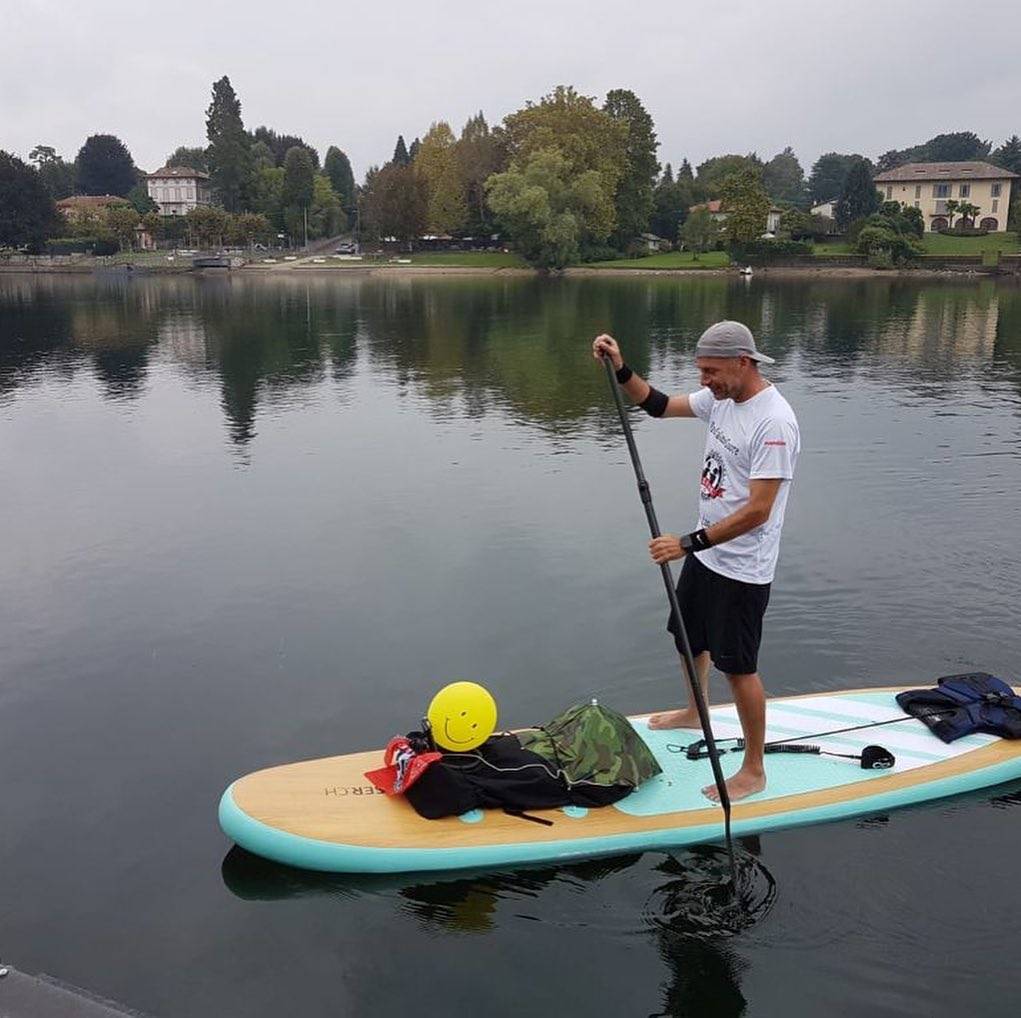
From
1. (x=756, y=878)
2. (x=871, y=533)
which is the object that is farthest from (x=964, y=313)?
(x=756, y=878)

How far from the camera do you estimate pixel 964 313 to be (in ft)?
161

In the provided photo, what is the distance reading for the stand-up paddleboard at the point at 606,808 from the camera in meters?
5.94

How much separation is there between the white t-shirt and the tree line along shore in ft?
274

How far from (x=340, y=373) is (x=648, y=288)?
45.3m

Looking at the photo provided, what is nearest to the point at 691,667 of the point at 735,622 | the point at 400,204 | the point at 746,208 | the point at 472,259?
the point at 735,622

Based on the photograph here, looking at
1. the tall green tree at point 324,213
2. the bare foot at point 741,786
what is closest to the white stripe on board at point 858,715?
the bare foot at point 741,786

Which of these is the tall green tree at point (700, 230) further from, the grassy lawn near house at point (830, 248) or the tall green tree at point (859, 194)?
the tall green tree at point (859, 194)

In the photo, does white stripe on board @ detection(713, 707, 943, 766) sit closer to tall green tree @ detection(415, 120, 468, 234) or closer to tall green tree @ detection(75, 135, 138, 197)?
tall green tree @ detection(415, 120, 468, 234)

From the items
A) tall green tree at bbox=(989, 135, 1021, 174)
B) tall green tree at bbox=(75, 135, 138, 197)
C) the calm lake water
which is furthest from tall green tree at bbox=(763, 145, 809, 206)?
the calm lake water

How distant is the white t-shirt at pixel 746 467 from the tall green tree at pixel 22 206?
117m

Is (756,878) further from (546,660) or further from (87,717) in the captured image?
(87,717)

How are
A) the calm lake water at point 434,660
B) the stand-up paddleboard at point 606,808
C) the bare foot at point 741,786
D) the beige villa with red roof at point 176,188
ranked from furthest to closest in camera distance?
the beige villa with red roof at point 176,188, the bare foot at point 741,786, the stand-up paddleboard at point 606,808, the calm lake water at point 434,660

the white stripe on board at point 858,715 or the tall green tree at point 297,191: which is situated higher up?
the tall green tree at point 297,191

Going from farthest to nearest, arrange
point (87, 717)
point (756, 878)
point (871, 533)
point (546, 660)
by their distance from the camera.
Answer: point (871, 533) → point (546, 660) → point (87, 717) → point (756, 878)
